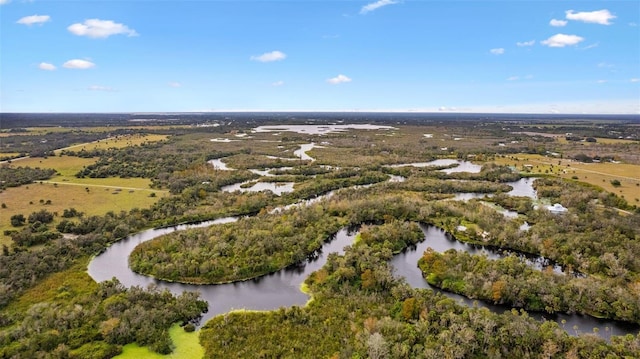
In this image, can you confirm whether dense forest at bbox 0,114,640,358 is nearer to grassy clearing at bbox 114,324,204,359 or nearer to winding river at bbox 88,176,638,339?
grassy clearing at bbox 114,324,204,359

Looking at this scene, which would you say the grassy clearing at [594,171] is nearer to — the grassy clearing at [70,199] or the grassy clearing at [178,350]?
the grassy clearing at [178,350]

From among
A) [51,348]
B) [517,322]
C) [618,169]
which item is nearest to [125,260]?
[51,348]

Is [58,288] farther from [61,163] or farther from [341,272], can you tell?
[61,163]

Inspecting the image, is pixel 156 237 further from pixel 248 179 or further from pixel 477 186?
pixel 477 186

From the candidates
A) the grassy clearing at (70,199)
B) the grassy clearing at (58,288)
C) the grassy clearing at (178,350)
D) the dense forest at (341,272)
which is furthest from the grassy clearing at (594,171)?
the grassy clearing at (70,199)

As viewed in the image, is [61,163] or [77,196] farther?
[61,163]

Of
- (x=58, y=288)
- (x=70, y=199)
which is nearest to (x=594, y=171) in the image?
(x=58, y=288)
